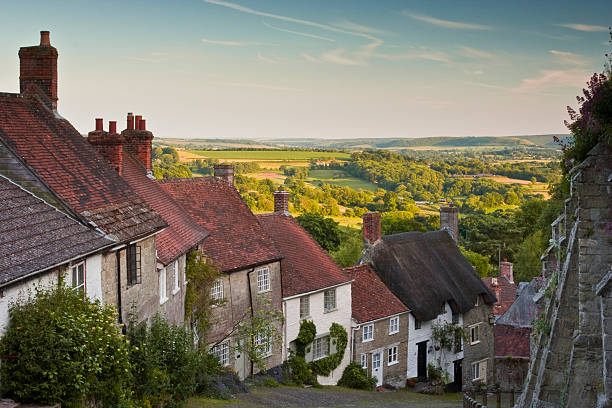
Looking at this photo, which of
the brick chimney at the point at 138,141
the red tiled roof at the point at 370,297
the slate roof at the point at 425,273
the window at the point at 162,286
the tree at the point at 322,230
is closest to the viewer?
the window at the point at 162,286

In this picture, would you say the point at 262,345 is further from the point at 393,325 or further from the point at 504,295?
the point at 504,295

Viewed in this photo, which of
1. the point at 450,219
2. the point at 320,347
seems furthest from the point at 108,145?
the point at 450,219

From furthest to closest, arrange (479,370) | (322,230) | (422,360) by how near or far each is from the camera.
→ 1. (322,230)
2. (479,370)
3. (422,360)

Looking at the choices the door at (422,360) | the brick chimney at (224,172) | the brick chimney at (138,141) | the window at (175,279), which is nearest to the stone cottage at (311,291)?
the brick chimney at (224,172)

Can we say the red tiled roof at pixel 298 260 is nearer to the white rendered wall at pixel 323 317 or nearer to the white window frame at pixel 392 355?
the white rendered wall at pixel 323 317

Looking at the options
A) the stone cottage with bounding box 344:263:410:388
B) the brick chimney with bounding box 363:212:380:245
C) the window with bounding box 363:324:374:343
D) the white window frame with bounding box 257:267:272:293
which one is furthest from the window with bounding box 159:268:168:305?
the brick chimney with bounding box 363:212:380:245

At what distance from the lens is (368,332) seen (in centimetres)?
3412

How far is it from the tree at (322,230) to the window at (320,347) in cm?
3985

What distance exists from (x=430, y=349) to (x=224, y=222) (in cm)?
1491

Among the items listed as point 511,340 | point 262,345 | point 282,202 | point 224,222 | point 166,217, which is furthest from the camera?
point 511,340

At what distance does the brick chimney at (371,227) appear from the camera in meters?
38.0

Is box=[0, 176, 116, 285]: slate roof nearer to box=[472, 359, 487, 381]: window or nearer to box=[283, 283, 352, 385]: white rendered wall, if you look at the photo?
box=[283, 283, 352, 385]: white rendered wall

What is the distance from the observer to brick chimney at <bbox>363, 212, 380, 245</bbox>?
1495 inches

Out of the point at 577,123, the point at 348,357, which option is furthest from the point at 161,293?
the point at 348,357
